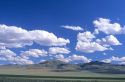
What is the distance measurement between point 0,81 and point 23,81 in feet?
63.0

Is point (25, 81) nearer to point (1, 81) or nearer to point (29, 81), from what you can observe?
point (29, 81)

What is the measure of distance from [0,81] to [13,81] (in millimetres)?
13968

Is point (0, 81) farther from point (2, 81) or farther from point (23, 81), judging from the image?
point (23, 81)

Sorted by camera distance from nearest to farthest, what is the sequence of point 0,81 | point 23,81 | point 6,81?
point 0,81
point 6,81
point 23,81

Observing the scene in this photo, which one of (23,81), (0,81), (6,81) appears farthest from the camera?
(23,81)

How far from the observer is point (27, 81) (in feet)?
444

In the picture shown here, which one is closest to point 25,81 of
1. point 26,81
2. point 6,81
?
point 26,81

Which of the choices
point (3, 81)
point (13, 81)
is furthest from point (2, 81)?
point (13, 81)

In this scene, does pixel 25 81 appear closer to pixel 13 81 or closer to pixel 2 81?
pixel 13 81

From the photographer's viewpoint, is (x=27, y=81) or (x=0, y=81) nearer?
(x=0, y=81)

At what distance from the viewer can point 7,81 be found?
404ft

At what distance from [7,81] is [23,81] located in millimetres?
12027

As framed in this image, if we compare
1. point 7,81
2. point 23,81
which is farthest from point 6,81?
point 23,81

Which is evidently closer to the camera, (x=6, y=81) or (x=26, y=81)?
(x=6, y=81)
